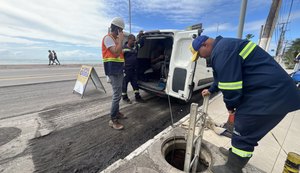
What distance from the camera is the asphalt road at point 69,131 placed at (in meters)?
2.19

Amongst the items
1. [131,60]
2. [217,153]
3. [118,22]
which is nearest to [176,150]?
[217,153]

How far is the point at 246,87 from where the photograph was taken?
1.59 metres

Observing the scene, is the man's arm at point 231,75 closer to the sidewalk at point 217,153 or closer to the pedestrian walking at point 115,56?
the sidewalk at point 217,153

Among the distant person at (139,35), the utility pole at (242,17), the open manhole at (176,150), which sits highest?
the utility pole at (242,17)

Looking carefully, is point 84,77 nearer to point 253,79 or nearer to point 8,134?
point 8,134

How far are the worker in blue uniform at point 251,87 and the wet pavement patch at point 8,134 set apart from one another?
346cm

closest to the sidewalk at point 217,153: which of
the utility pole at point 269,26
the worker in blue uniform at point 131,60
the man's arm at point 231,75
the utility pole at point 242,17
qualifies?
the man's arm at point 231,75

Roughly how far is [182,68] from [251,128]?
2299 mm

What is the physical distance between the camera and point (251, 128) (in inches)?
63.2

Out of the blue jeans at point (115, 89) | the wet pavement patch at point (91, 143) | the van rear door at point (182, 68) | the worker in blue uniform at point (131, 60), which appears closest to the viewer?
the wet pavement patch at point (91, 143)

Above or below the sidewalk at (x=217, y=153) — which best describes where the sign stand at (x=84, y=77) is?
above

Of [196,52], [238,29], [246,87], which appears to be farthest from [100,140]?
[238,29]

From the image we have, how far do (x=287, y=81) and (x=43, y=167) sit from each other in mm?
3106

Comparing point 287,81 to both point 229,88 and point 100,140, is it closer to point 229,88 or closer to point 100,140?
point 229,88
